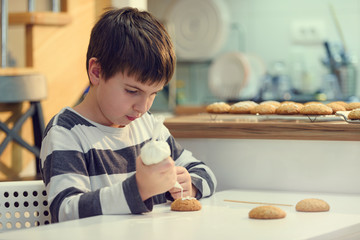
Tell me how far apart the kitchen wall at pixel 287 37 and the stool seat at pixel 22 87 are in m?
1.81

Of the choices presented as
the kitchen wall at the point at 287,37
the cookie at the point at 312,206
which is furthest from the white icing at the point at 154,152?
the kitchen wall at the point at 287,37

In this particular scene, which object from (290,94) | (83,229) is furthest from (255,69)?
(83,229)

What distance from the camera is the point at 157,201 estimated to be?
1.29 meters

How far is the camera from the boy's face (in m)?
1.13

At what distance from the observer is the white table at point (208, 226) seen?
0.87 metres

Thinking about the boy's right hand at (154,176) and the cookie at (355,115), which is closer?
the boy's right hand at (154,176)

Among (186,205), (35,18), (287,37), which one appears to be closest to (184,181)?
(186,205)

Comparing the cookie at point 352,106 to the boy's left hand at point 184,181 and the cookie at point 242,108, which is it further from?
the boy's left hand at point 184,181

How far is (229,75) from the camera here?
12.4ft

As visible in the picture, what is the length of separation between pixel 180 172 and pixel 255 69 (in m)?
2.90

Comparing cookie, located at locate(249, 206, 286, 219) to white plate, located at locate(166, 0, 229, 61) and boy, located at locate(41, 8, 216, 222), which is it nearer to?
boy, located at locate(41, 8, 216, 222)

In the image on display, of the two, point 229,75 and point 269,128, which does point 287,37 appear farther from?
point 269,128

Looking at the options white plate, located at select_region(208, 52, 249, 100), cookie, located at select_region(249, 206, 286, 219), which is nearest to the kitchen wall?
white plate, located at select_region(208, 52, 249, 100)

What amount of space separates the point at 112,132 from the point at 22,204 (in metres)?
0.23
